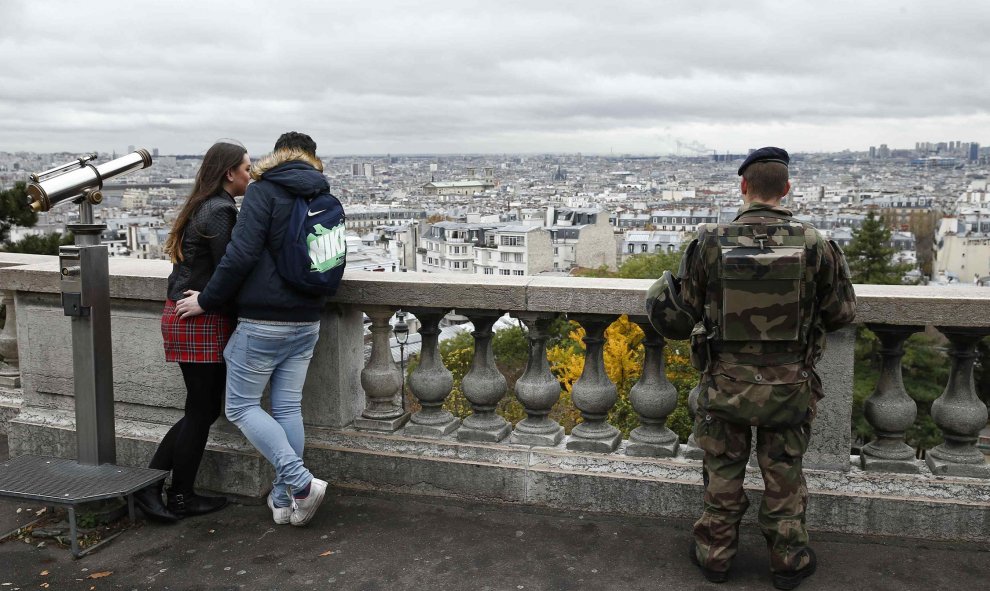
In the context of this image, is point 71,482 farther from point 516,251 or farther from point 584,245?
point 584,245

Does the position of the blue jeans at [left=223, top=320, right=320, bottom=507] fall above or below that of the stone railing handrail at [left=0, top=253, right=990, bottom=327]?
below

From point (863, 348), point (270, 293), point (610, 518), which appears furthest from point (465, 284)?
point (863, 348)

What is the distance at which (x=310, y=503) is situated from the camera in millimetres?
4406

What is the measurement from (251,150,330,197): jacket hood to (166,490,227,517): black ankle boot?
1673 mm

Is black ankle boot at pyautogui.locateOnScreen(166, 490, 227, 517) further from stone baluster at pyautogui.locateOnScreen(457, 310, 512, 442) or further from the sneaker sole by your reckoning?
stone baluster at pyautogui.locateOnScreen(457, 310, 512, 442)

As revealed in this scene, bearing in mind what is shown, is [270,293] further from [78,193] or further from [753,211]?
[753,211]

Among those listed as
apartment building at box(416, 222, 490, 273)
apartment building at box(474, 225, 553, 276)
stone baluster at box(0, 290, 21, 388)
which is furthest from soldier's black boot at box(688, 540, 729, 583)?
apartment building at box(416, 222, 490, 273)

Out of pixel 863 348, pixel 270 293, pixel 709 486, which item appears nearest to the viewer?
pixel 709 486

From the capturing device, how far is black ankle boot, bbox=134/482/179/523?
4.53 m

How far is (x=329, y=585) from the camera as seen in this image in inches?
155

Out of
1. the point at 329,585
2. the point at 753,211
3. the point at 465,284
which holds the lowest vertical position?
the point at 329,585

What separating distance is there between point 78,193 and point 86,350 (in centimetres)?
76

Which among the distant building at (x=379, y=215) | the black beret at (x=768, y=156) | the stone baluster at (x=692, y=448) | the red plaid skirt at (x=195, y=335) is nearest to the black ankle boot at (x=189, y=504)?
the red plaid skirt at (x=195, y=335)

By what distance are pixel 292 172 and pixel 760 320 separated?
214 cm
